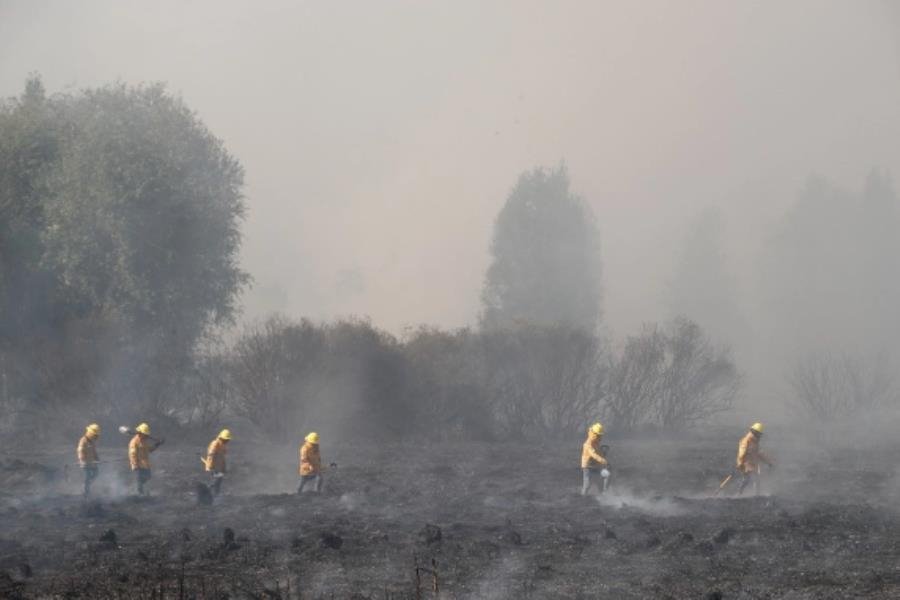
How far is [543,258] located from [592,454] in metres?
28.9

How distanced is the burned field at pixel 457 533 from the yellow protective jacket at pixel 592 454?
756 millimetres

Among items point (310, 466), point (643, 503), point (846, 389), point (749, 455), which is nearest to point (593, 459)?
point (643, 503)

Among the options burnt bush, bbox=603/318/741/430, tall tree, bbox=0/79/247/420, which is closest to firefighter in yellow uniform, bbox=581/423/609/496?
burnt bush, bbox=603/318/741/430

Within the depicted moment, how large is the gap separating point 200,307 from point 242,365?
495 centimetres

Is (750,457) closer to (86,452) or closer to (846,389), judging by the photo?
(86,452)

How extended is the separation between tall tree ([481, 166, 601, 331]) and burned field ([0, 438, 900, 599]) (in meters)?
22.8

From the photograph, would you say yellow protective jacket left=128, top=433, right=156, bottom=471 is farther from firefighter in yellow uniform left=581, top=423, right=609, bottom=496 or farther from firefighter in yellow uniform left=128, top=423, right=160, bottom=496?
firefighter in yellow uniform left=581, top=423, right=609, bottom=496

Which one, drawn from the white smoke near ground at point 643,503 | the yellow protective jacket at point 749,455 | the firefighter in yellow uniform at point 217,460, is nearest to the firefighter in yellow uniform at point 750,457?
the yellow protective jacket at point 749,455

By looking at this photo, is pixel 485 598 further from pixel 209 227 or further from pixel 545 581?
pixel 209 227

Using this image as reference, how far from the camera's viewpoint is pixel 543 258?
2142 inches


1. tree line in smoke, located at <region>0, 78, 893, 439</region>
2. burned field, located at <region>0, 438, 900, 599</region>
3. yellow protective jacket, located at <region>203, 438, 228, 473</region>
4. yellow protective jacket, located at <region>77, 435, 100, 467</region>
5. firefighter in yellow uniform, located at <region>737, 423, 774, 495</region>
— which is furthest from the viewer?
tree line in smoke, located at <region>0, 78, 893, 439</region>

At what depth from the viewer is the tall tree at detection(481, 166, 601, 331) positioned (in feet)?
177

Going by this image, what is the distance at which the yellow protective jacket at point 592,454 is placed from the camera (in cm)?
2589

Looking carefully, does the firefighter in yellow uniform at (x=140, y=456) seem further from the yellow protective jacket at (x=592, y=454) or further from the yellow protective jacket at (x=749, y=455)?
the yellow protective jacket at (x=749, y=455)
